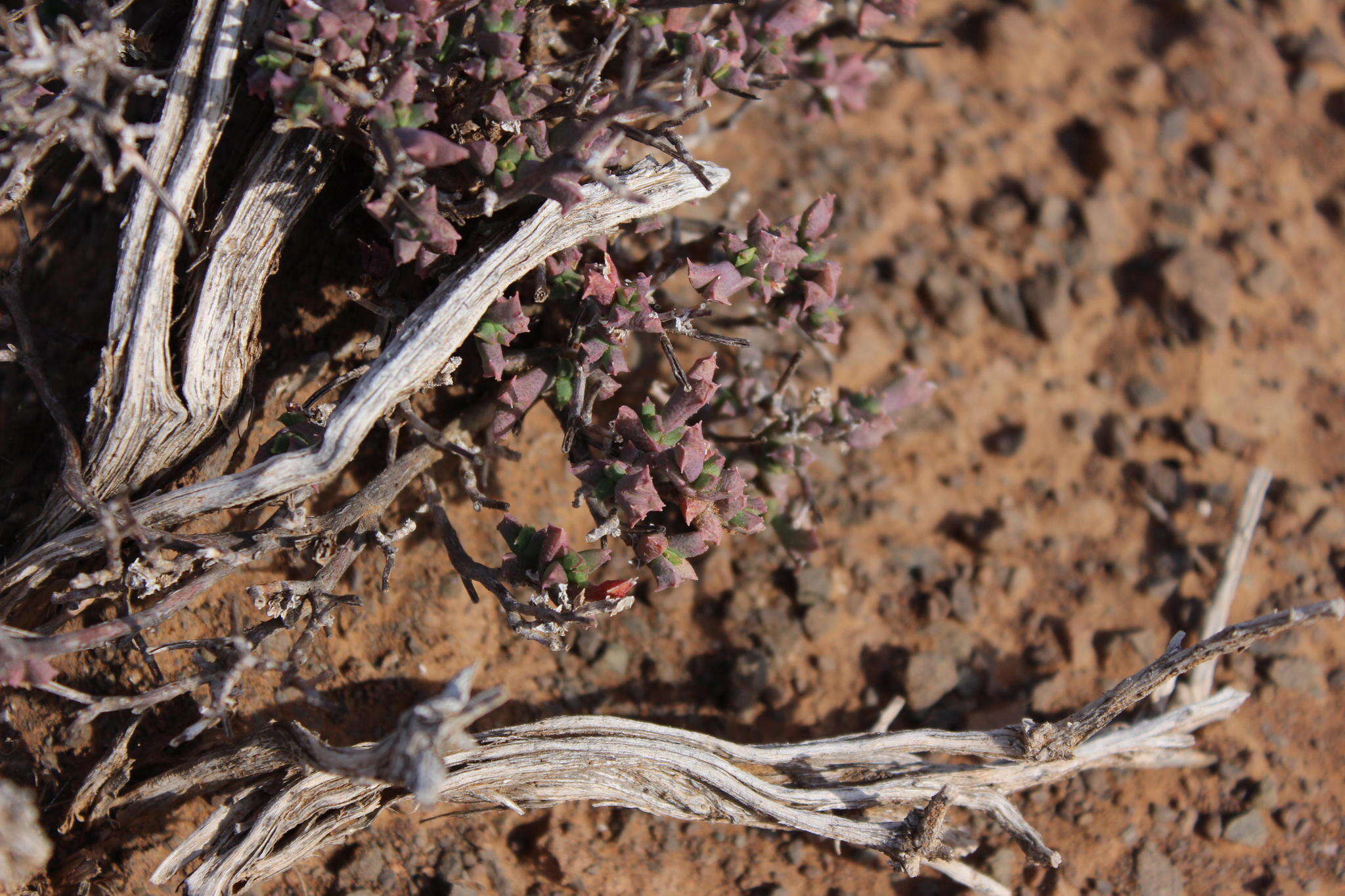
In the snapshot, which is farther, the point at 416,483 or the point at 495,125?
the point at 416,483

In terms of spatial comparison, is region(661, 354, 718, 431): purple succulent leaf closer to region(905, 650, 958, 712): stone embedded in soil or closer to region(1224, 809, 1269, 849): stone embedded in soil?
region(905, 650, 958, 712): stone embedded in soil

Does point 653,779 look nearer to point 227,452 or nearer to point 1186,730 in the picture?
point 227,452

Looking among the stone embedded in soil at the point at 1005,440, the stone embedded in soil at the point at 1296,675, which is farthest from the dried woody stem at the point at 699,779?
the stone embedded in soil at the point at 1005,440

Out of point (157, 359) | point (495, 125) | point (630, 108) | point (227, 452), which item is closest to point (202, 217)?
point (157, 359)

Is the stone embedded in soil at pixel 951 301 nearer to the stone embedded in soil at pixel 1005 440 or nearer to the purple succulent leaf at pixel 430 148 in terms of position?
the stone embedded in soil at pixel 1005 440

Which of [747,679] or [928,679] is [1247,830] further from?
[747,679]

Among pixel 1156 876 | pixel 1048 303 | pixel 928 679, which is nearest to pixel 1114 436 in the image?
pixel 1048 303
